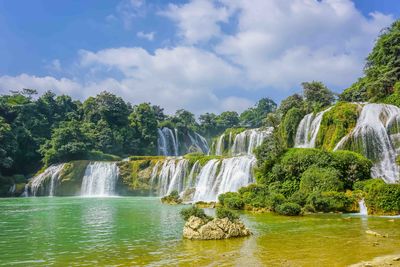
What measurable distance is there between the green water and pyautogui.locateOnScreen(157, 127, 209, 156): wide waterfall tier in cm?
5523

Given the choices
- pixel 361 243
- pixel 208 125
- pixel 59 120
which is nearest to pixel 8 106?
pixel 59 120

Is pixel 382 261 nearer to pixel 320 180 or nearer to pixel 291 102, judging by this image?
pixel 320 180

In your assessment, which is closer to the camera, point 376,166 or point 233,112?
point 376,166

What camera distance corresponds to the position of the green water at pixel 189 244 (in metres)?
10.9

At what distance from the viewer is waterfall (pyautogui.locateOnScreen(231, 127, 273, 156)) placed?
54188mm

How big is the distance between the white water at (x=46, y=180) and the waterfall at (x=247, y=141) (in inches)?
992

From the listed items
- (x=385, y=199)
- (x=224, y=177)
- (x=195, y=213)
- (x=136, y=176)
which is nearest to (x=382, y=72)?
(x=224, y=177)

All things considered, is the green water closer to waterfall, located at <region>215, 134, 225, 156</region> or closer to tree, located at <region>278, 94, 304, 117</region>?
tree, located at <region>278, 94, 304, 117</region>

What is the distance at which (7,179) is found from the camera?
180 feet

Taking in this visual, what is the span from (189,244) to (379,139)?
995 inches

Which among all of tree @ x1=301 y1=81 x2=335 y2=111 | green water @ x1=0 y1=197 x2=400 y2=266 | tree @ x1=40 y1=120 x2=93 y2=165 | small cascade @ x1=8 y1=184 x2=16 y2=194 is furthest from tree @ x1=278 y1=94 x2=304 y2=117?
small cascade @ x1=8 y1=184 x2=16 y2=194

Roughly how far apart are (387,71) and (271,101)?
55.8m

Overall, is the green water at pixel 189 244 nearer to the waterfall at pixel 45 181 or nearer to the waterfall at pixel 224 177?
the waterfall at pixel 224 177

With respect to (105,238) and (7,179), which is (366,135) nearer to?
(105,238)
